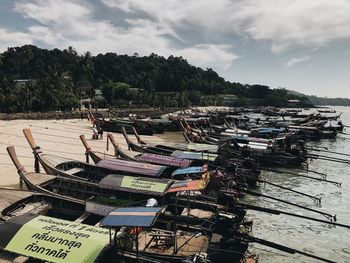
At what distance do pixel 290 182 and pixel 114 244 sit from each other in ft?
78.8

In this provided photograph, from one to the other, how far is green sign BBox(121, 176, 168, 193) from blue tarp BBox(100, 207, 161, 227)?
5.51m

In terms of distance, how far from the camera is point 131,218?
1064 centimetres

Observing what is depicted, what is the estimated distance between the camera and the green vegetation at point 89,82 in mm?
72000

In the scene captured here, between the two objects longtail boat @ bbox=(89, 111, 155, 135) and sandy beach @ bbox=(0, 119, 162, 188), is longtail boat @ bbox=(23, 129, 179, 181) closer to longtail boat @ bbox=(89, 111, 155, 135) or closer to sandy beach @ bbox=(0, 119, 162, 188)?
sandy beach @ bbox=(0, 119, 162, 188)

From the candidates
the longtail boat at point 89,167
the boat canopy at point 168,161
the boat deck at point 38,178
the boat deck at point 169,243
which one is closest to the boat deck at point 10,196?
the boat deck at point 38,178

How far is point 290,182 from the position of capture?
31.7m

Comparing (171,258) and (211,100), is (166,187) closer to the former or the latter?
(171,258)

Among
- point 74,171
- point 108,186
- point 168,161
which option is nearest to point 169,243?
point 108,186

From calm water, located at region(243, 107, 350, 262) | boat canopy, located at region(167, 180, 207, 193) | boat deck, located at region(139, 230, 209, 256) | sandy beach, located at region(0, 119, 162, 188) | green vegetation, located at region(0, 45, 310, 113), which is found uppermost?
green vegetation, located at region(0, 45, 310, 113)

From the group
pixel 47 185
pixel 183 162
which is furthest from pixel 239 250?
pixel 183 162

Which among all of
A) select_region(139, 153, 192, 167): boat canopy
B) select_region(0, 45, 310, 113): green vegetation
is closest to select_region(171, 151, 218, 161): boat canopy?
select_region(139, 153, 192, 167): boat canopy

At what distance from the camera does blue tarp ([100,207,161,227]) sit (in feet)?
33.8

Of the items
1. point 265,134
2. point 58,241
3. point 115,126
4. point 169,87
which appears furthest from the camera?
point 169,87

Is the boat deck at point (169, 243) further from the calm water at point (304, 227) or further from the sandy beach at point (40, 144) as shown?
the sandy beach at point (40, 144)
